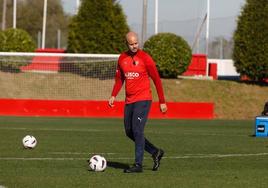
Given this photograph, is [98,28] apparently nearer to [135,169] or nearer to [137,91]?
[137,91]

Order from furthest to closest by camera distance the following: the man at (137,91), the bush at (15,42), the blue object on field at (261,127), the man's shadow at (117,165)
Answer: the bush at (15,42) → the blue object on field at (261,127) → the man's shadow at (117,165) → the man at (137,91)

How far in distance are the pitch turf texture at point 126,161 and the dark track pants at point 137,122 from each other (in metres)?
0.36

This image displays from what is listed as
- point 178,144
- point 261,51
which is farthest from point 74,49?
point 178,144

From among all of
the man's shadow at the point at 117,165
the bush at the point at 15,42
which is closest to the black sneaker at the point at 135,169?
the man's shadow at the point at 117,165

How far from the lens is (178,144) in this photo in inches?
788

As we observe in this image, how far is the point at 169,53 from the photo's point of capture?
1781 inches

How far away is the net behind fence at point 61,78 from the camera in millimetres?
40812

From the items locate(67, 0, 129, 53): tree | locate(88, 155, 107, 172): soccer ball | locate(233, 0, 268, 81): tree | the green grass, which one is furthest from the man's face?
locate(233, 0, 268, 81): tree

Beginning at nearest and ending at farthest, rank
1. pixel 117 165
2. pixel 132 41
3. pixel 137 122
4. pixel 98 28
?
pixel 132 41 < pixel 137 122 < pixel 117 165 < pixel 98 28

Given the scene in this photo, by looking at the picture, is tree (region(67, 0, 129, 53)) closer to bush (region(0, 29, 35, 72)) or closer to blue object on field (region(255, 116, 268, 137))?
bush (region(0, 29, 35, 72))

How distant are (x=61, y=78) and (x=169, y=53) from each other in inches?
267

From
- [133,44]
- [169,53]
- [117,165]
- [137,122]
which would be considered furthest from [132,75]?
[169,53]

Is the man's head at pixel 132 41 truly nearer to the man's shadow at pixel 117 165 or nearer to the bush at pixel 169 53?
the man's shadow at pixel 117 165

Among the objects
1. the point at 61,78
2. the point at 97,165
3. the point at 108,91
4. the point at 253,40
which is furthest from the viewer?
the point at 253,40
